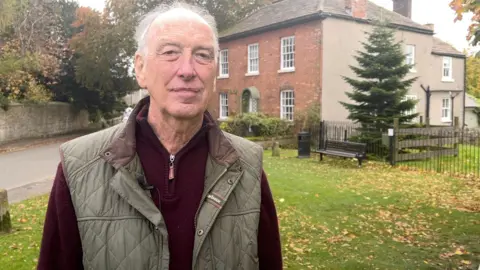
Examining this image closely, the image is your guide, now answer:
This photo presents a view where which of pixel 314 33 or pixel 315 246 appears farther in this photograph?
pixel 314 33

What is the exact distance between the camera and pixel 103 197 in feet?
6.00

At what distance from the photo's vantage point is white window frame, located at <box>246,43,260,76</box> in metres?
26.2

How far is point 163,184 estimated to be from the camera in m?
1.90

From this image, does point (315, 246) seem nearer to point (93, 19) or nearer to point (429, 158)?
point (429, 158)

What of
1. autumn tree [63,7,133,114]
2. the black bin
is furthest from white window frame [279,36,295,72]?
autumn tree [63,7,133,114]

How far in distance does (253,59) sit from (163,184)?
25246 mm

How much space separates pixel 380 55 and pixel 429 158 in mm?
4536

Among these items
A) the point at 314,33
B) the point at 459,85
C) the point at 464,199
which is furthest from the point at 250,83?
the point at 464,199

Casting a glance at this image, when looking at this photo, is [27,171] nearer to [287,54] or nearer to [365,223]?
[365,223]

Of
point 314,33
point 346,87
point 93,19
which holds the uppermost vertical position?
point 93,19

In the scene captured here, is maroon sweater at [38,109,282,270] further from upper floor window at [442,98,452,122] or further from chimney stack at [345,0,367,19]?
upper floor window at [442,98,452,122]

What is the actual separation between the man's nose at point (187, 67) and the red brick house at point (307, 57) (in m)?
19.8

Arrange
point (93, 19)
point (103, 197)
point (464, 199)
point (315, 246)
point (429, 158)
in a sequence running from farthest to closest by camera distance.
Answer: point (93, 19), point (429, 158), point (464, 199), point (315, 246), point (103, 197)

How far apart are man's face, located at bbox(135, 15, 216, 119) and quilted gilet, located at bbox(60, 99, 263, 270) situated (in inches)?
9.3
